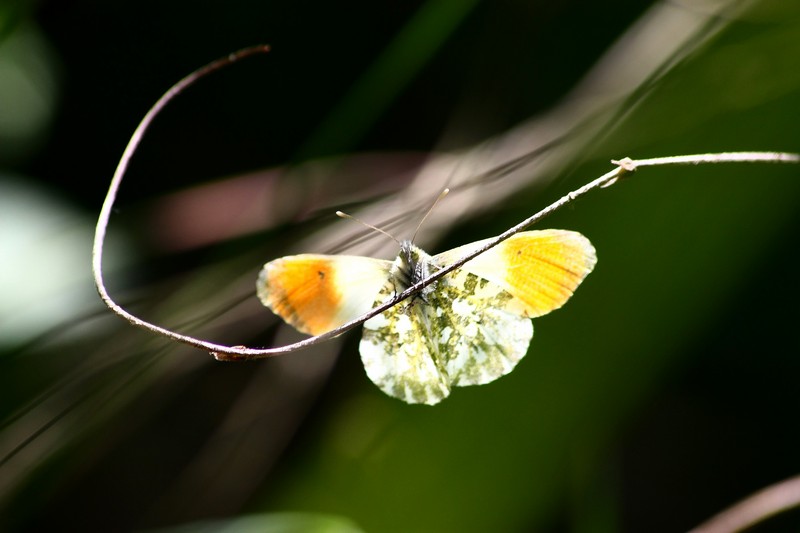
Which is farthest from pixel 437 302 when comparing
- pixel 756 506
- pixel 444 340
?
pixel 756 506

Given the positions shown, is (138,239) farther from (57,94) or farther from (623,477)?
(623,477)

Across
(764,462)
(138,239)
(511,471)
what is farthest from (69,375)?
(764,462)

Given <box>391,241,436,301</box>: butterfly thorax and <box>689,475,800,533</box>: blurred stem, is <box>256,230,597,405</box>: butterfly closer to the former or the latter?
<box>391,241,436,301</box>: butterfly thorax

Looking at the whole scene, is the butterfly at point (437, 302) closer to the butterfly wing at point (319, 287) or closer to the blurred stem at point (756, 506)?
the butterfly wing at point (319, 287)

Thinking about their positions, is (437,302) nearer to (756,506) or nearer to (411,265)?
(411,265)

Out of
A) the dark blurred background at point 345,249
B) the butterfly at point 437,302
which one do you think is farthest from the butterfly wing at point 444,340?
the dark blurred background at point 345,249

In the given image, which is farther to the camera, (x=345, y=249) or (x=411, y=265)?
(x=345, y=249)
